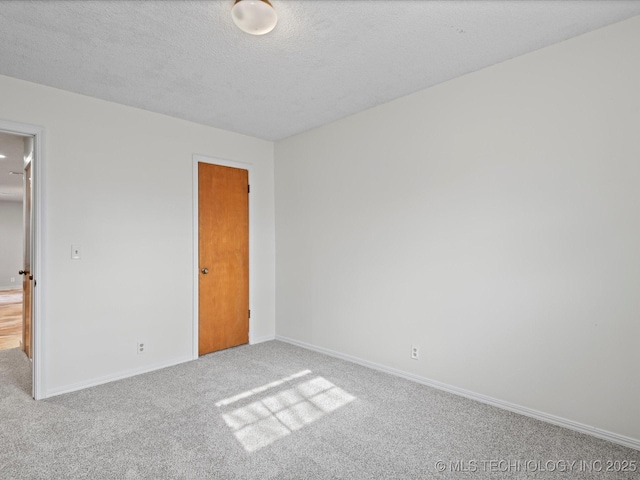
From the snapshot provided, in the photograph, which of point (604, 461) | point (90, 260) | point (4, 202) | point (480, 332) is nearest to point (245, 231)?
point (90, 260)

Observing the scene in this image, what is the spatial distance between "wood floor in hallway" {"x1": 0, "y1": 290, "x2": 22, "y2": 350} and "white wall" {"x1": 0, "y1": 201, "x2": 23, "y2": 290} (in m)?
1.33

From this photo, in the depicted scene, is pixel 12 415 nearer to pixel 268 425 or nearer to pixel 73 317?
pixel 73 317

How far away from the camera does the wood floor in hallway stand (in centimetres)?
448

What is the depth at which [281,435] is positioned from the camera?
2.26 meters

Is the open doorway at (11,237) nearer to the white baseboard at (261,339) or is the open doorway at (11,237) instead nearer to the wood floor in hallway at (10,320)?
the wood floor in hallway at (10,320)

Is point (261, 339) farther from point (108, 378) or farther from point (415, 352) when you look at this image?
point (415, 352)

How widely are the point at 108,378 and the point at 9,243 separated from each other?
9.03 meters

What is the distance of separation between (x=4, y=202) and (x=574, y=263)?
12.4 meters

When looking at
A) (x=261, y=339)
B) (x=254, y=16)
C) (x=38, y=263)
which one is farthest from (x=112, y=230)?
(x=254, y=16)

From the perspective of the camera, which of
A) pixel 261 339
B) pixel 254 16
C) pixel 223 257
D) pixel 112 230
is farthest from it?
pixel 261 339

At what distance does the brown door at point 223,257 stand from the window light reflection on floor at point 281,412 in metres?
1.24

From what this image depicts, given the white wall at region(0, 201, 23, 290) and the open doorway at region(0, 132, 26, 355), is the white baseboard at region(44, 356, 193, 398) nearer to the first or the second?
the open doorway at region(0, 132, 26, 355)

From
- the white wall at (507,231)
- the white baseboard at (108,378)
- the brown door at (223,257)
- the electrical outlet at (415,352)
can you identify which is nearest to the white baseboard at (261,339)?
the brown door at (223,257)

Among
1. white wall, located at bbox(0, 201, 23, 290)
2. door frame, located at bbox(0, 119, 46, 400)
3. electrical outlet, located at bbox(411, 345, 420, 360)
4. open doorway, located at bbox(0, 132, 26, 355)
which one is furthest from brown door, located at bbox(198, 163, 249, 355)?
white wall, located at bbox(0, 201, 23, 290)
